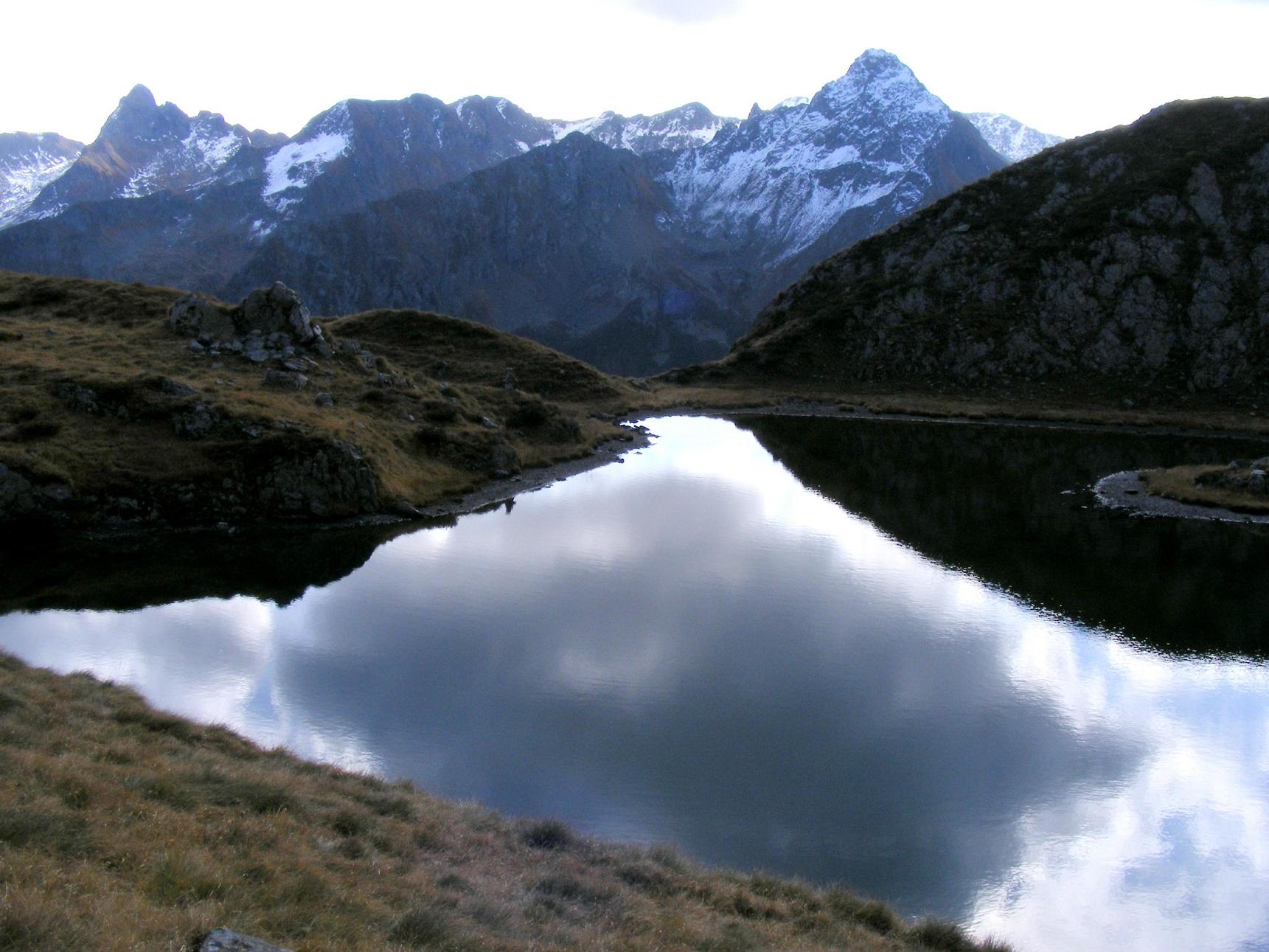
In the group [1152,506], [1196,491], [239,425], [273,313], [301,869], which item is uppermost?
[273,313]

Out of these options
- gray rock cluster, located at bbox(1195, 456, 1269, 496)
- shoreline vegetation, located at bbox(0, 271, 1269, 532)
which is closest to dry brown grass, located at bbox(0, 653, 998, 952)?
shoreline vegetation, located at bbox(0, 271, 1269, 532)

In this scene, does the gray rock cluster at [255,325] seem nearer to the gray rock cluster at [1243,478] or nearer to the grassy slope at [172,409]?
the grassy slope at [172,409]

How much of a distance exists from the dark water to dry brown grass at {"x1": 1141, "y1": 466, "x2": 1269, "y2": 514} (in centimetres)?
346

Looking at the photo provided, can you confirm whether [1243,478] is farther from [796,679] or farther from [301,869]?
[301,869]

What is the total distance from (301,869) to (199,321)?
57.1 metres

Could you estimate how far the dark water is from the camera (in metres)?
19.4

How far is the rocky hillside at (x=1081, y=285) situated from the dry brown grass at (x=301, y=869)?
3800 inches

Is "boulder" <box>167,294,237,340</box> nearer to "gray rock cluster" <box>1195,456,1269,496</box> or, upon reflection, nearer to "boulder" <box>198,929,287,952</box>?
"boulder" <box>198,929,287,952</box>

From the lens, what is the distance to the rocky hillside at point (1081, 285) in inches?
3893

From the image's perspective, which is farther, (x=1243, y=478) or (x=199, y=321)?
(x=199, y=321)

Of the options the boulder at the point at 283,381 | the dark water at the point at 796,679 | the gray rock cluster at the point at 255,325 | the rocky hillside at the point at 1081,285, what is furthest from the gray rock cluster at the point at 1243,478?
the gray rock cluster at the point at 255,325

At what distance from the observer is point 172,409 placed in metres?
47.2

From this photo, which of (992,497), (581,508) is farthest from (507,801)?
(992,497)

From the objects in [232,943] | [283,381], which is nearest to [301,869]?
[232,943]
